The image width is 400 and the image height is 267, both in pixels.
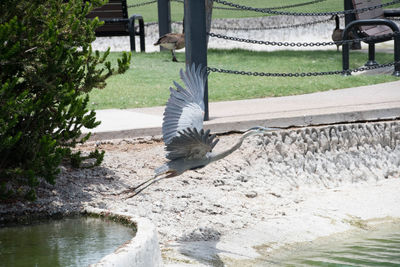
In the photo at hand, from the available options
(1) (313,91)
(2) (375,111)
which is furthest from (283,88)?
(2) (375,111)

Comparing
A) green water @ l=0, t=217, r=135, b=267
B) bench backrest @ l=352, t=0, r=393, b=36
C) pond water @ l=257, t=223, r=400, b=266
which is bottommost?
pond water @ l=257, t=223, r=400, b=266

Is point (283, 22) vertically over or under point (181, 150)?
over

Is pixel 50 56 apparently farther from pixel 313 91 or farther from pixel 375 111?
pixel 313 91

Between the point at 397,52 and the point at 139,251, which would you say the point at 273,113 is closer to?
the point at 397,52

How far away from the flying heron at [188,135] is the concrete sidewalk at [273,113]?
60.0 inches

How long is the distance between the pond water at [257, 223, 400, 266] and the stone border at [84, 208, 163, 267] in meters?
0.98

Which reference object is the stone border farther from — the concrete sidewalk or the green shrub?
the concrete sidewalk

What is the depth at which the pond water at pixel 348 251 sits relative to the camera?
5730 mm

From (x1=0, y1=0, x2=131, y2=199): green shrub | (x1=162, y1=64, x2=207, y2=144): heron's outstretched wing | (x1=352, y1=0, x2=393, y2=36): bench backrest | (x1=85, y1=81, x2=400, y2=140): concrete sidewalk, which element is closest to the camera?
(x1=0, y1=0, x2=131, y2=199): green shrub

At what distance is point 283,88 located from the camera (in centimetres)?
1030

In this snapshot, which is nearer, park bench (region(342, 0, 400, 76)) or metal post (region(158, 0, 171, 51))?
park bench (region(342, 0, 400, 76))

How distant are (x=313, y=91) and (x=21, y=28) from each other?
546 cm

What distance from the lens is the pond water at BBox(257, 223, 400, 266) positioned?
5730mm

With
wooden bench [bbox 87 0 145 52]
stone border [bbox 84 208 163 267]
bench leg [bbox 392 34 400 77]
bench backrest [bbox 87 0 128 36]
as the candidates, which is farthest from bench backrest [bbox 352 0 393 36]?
stone border [bbox 84 208 163 267]
